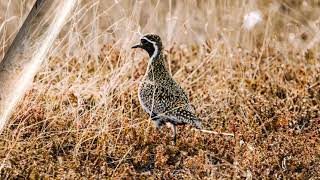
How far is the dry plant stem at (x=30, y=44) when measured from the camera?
13.9 ft

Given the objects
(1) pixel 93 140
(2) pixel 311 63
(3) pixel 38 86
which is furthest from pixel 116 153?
(2) pixel 311 63

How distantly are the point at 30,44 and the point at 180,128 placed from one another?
4.62 ft

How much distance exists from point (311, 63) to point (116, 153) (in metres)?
2.64

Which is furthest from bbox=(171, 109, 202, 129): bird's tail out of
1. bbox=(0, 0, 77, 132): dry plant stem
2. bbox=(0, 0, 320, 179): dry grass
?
bbox=(0, 0, 77, 132): dry plant stem

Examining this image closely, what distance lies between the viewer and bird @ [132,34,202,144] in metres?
4.97

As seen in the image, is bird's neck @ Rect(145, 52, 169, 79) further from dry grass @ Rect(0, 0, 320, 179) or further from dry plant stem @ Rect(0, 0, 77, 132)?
dry plant stem @ Rect(0, 0, 77, 132)

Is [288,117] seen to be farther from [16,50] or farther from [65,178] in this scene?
[16,50]

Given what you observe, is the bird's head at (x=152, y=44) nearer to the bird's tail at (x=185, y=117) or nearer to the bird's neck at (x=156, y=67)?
the bird's neck at (x=156, y=67)

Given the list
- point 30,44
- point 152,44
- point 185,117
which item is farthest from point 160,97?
point 30,44

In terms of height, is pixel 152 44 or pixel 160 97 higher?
pixel 152 44

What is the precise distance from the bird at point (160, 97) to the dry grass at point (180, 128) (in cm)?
14

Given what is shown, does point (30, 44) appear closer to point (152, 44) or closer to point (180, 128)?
point (152, 44)

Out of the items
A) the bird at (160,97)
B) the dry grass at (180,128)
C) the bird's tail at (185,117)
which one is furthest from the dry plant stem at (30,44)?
the bird's tail at (185,117)

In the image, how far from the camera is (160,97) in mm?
5066
